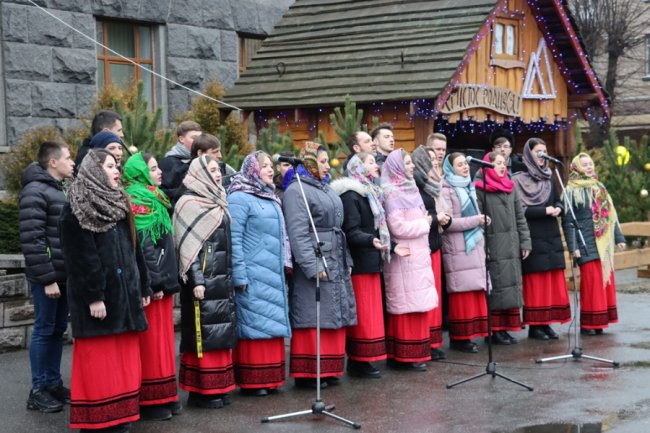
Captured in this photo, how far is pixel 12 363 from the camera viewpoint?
394 inches

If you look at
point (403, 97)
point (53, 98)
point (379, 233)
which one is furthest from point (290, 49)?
point (379, 233)

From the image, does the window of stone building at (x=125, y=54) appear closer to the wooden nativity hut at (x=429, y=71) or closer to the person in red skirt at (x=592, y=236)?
the wooden nativity hut at (x=429, y=71)

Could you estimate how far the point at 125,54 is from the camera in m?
15.4

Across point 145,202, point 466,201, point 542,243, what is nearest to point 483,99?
point 542,243

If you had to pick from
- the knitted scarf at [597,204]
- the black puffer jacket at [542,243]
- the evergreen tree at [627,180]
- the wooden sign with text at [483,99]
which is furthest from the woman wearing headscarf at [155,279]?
the evergreen tree at [627,180]

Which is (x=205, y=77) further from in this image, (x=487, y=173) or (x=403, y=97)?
(x=487, y=173)

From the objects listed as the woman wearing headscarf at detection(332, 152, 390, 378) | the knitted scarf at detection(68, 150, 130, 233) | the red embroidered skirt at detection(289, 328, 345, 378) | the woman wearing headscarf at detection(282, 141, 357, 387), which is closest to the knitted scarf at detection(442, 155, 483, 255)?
the woman wearing headscarf at detection(332, 152, 390, 378)

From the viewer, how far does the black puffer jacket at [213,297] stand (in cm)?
822

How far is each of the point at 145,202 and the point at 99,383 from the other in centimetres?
136

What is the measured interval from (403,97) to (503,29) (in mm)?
2769

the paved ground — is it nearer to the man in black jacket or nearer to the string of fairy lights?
the man in black jacket

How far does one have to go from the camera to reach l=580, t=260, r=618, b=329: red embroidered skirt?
1181 cm

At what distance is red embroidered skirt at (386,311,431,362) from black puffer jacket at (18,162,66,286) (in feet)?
10.2

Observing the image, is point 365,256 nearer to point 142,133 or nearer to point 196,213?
point 196,213
